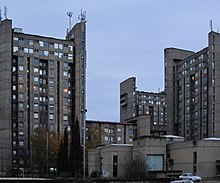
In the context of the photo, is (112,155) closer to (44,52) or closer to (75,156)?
(75,156)

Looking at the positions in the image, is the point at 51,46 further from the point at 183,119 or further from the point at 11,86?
the point at 183,119

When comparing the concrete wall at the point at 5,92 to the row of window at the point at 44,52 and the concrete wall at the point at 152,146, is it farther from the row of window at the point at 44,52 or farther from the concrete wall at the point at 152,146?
the concrete wall at the point at 152,146

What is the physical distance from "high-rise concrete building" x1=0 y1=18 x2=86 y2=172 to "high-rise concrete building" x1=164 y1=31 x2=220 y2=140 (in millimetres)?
40140

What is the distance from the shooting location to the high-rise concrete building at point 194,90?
14588cm

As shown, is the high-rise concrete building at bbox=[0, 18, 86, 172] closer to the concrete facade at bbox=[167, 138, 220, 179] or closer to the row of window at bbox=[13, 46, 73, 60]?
the row of window at bbox=[13, 46, 73, 60]

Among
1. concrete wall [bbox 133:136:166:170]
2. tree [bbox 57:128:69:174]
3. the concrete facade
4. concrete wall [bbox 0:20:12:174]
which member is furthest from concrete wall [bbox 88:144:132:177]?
concrete wall [bbox 0:20:12:174]

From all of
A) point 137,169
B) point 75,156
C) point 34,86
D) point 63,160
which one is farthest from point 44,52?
point 137,169

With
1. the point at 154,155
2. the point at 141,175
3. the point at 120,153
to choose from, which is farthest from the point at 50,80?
the point at 141,175

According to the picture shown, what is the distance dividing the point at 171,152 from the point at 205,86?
67.4 meters

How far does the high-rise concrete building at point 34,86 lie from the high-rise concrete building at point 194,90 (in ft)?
132

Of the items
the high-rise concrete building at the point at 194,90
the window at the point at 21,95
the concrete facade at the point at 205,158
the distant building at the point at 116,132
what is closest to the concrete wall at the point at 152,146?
the concrete facade at the point at 205,158

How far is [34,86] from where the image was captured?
5389 inches

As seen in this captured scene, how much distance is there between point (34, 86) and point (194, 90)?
56211 mm

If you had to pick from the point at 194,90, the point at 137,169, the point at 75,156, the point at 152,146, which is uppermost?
the point at 194,90
